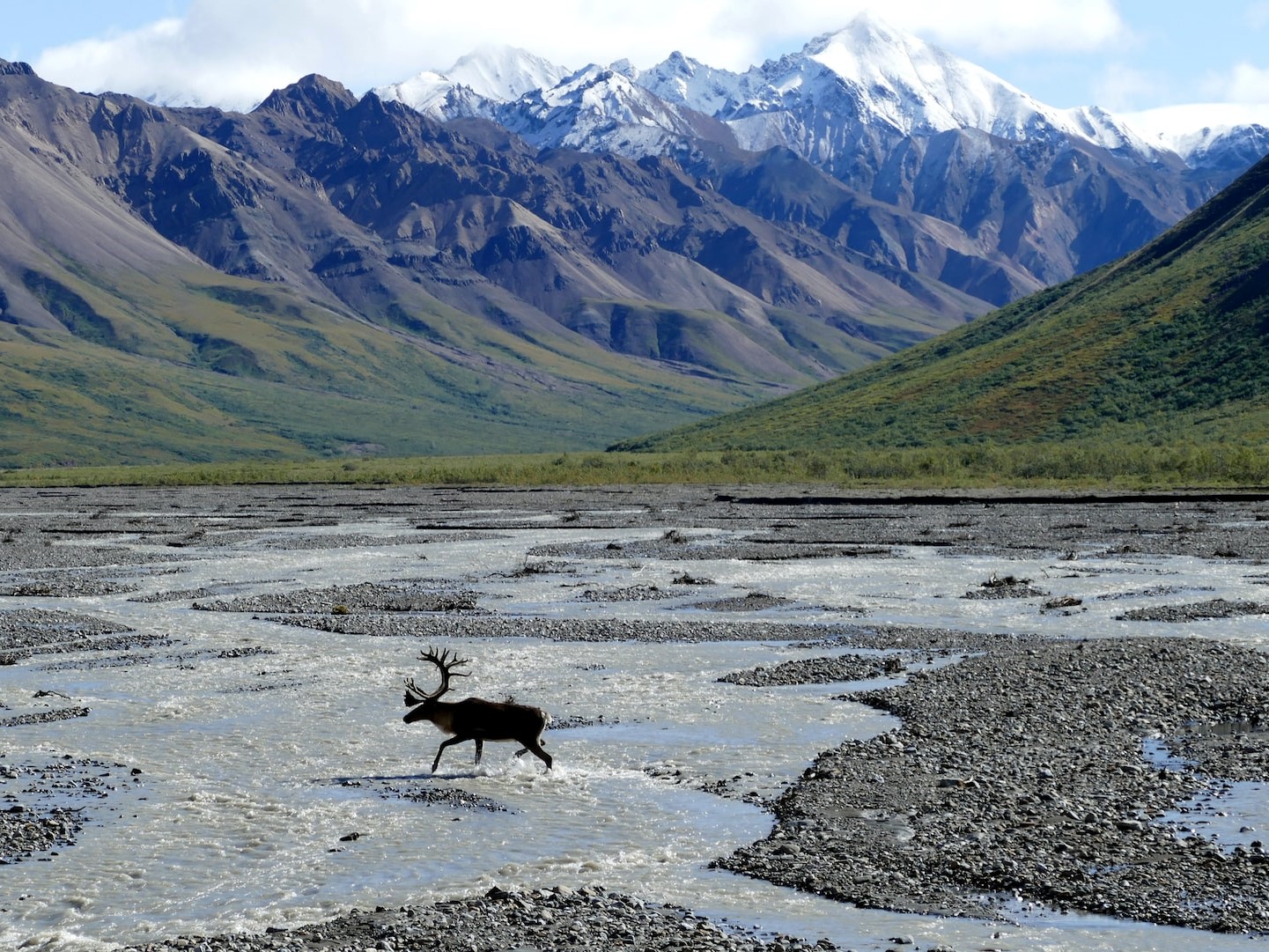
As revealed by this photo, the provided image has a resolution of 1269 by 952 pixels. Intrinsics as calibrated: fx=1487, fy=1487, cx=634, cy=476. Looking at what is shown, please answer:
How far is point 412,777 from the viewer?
21.5 m

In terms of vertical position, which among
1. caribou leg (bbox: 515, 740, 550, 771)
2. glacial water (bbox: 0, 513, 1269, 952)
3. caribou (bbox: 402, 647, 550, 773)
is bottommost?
glacial water (bbox: 0, 513, 1269, 952)

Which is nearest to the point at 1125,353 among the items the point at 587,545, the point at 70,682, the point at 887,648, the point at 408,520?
the point at 408,520

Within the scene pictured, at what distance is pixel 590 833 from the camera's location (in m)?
18.4

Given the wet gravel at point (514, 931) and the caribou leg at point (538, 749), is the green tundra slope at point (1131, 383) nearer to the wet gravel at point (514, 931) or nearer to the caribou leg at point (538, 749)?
the caribou leg at point (538, 749)

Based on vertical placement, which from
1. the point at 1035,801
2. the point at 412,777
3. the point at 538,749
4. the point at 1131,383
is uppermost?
the point at 1131,383

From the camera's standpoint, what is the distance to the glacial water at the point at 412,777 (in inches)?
611

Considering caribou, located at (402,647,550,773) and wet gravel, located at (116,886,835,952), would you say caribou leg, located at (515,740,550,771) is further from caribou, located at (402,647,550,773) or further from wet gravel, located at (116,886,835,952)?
wet gravel, located at (116,886,835,952)

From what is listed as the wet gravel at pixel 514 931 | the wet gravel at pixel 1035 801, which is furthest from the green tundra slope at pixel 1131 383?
the wet gravel at pixel 514 931

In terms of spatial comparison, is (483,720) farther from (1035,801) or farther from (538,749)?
(1035,801)

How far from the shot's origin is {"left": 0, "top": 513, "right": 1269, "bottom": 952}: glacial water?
1552 cm

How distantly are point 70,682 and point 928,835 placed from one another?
751 inches

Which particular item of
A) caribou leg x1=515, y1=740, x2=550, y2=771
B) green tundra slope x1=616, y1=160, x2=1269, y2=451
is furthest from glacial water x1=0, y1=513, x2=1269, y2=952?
green tundra slope x1=616, y1=160, x2=1269, y2=451

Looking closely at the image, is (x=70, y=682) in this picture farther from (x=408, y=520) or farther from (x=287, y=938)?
(x=408, y=520)

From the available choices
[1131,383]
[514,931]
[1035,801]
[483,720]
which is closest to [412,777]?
[483,720]
